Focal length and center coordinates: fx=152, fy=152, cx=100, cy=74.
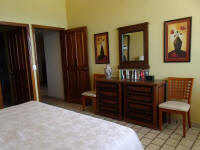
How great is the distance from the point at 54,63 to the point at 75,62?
1.02m

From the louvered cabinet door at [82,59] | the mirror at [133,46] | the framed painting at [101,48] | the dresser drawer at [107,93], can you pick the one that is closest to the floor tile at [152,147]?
the dresser drawer at [107,93]

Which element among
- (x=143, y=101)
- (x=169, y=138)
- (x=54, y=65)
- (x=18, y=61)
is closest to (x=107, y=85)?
(x=143, y=101)

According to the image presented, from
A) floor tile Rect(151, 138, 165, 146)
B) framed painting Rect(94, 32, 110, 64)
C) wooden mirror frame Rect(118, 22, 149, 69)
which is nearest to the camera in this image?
floor tile Rect(151, 138, 165, 146)

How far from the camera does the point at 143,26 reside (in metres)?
2.98

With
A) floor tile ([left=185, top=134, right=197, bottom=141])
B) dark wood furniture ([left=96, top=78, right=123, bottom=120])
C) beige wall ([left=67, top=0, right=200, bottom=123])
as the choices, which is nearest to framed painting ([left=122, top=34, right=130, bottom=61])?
beige wall ([left=67, top=0, right=200, bottom=123])

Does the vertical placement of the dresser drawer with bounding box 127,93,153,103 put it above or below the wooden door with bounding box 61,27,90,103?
below

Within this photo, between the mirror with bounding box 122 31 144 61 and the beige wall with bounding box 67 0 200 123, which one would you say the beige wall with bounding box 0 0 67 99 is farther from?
the mirror with bounding box 122 31 144 61

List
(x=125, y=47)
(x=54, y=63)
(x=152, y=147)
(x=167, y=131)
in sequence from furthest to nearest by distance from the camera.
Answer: (x=54, y=63), (x=125, y=47), (x=167, y=131), (x=152, y=147)

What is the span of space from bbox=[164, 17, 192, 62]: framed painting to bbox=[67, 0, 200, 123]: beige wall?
0.24ft

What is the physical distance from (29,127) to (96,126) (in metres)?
0.65

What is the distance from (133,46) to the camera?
3.20m

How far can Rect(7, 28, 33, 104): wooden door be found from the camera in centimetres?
378

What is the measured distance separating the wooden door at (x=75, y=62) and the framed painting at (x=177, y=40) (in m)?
2.01

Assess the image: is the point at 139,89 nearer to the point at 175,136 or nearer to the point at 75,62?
the point at 175,136
